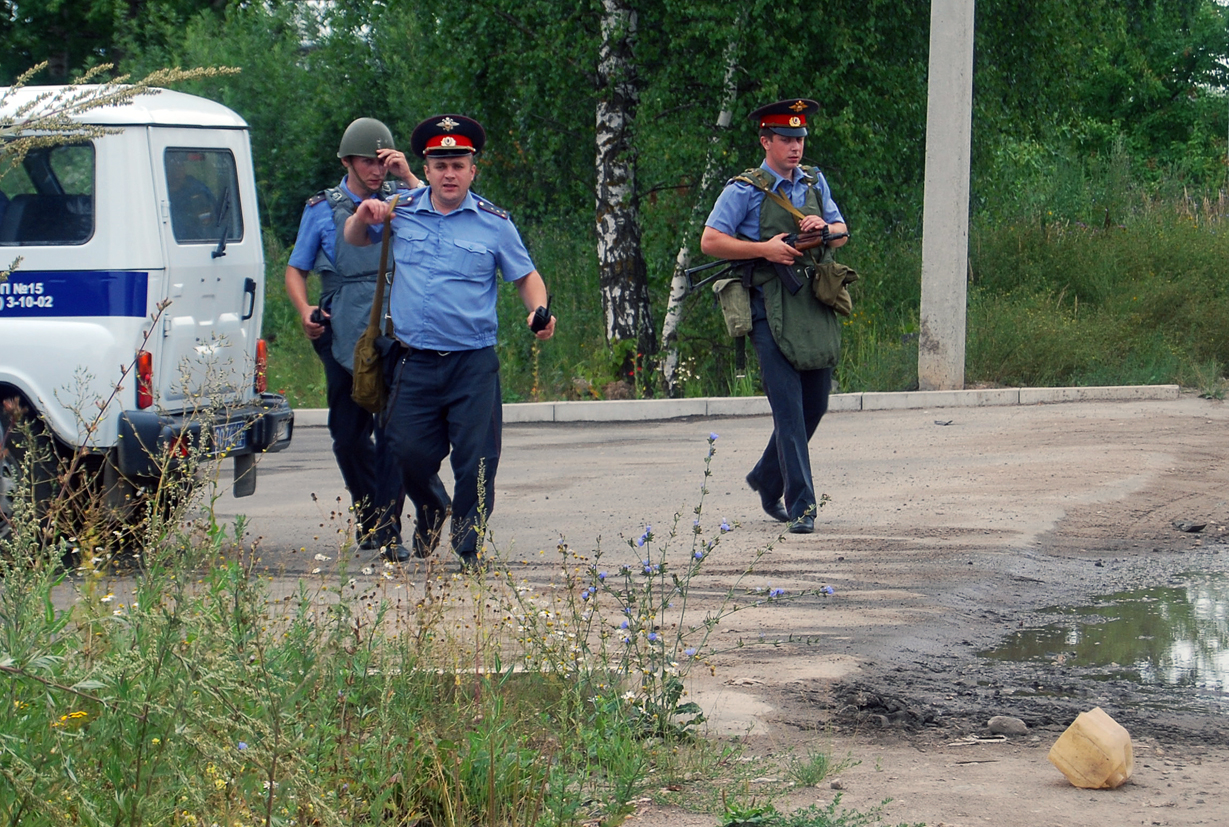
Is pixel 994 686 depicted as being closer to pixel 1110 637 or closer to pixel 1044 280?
pixel 1110 637

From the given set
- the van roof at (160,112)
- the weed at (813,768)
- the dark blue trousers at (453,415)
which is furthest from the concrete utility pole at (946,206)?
the weed at (813,768)

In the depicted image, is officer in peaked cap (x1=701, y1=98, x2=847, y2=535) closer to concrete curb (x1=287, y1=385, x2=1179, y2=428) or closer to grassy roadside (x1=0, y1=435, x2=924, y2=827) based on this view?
grassy roadside (x1=0, y1=435, x2=924, y2=827)

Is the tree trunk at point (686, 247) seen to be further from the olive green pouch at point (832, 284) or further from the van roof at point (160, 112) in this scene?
the olive green pouch at point (832, 284)

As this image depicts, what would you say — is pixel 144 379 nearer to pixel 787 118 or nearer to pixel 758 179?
pixel 758 179

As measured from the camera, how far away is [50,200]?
727 centimetres

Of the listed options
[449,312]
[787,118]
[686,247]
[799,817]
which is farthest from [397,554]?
[686,247]

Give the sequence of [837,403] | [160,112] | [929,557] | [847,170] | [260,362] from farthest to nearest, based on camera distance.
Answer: [847,170] < [837,403] < [260,362] < [160,112] < [929,557]

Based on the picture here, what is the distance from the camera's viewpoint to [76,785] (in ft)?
9.22

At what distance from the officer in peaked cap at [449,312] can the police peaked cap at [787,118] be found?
141 cm

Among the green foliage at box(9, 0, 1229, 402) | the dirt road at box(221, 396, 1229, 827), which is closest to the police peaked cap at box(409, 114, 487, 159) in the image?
the dirt road at box(221, 396, 1229, 827)

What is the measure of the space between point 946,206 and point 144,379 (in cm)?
813

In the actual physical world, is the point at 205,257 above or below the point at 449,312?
above

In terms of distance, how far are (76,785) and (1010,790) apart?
2207 mm

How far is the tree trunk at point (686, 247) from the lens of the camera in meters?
13.1
